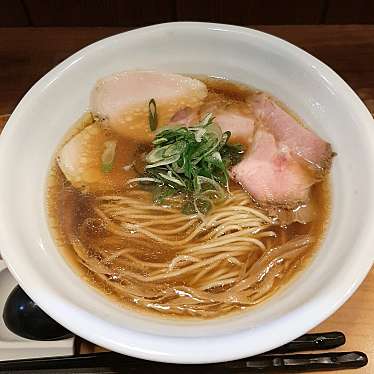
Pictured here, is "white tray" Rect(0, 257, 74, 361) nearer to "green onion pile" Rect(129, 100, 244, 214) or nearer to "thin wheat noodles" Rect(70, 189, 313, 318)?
"thin wheat noodles" Rect(70, 189, 313, 318)

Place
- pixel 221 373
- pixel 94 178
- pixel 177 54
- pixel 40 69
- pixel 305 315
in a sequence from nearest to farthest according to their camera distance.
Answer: pixel 305 315 → pixel 221 373 → pixel 94 178 → pixel 177 54 → pixel 40 69

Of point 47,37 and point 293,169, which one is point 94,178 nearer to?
point 293,169

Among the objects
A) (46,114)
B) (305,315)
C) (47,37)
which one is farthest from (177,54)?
(305,315)

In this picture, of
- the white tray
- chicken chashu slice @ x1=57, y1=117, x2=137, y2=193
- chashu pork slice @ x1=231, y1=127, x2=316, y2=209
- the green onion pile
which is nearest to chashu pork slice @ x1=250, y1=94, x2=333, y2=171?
chashu pork slice @ x1=231, y1=127, x2=316, y2=209

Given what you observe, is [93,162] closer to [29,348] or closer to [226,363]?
[29,348]

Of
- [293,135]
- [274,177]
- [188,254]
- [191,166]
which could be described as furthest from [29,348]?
[293,135]

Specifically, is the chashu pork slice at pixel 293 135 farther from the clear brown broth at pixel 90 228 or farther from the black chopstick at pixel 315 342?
the black chopstick at pixel 315 342
